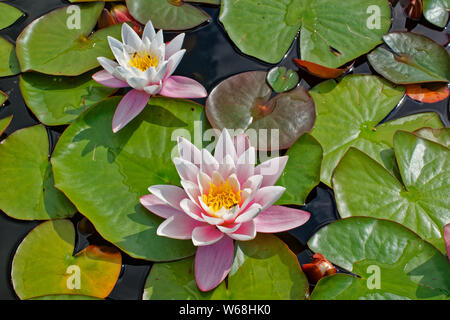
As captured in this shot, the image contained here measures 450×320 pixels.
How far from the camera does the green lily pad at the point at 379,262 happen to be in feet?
5.71

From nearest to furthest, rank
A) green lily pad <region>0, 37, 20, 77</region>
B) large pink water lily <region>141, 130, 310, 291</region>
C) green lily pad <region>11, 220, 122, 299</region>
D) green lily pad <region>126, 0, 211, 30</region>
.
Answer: large pink water lily <region>141, 130, 310, 291</region> → green lily pad <region>11, 220, 122, 299</region> → green lily pad <region>0, 37, 20, 77</region> → green lily pad <region>126, 0, 211, 30</region>

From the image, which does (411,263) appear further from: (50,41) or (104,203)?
(50,41)

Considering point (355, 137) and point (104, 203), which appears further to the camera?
point (355, 137)

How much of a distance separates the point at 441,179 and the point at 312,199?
2.34 feet

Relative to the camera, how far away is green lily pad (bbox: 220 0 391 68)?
2479 mm

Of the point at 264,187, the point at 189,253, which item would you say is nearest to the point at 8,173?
the point at 189,253

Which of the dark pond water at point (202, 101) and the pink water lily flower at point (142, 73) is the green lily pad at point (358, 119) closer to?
the dark pond water at point (202, 101)

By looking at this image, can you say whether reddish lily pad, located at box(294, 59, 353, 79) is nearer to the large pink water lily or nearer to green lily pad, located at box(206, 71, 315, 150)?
green lily pad, located at box(206, 71, 315, 150)

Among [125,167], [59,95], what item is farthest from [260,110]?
[59,95]

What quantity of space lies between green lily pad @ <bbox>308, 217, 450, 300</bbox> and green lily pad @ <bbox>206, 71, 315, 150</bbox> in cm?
60

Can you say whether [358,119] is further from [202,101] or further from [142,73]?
[142,73]

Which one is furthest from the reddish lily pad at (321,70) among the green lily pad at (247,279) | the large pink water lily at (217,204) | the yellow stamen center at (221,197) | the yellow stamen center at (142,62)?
the green lily pad at (247,279)

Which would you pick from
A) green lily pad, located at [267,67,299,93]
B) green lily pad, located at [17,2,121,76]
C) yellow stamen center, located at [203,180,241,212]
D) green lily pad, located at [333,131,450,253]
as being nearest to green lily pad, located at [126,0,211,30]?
green lily pad, located at [17,2,121,76]

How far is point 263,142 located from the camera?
215 centimetres
